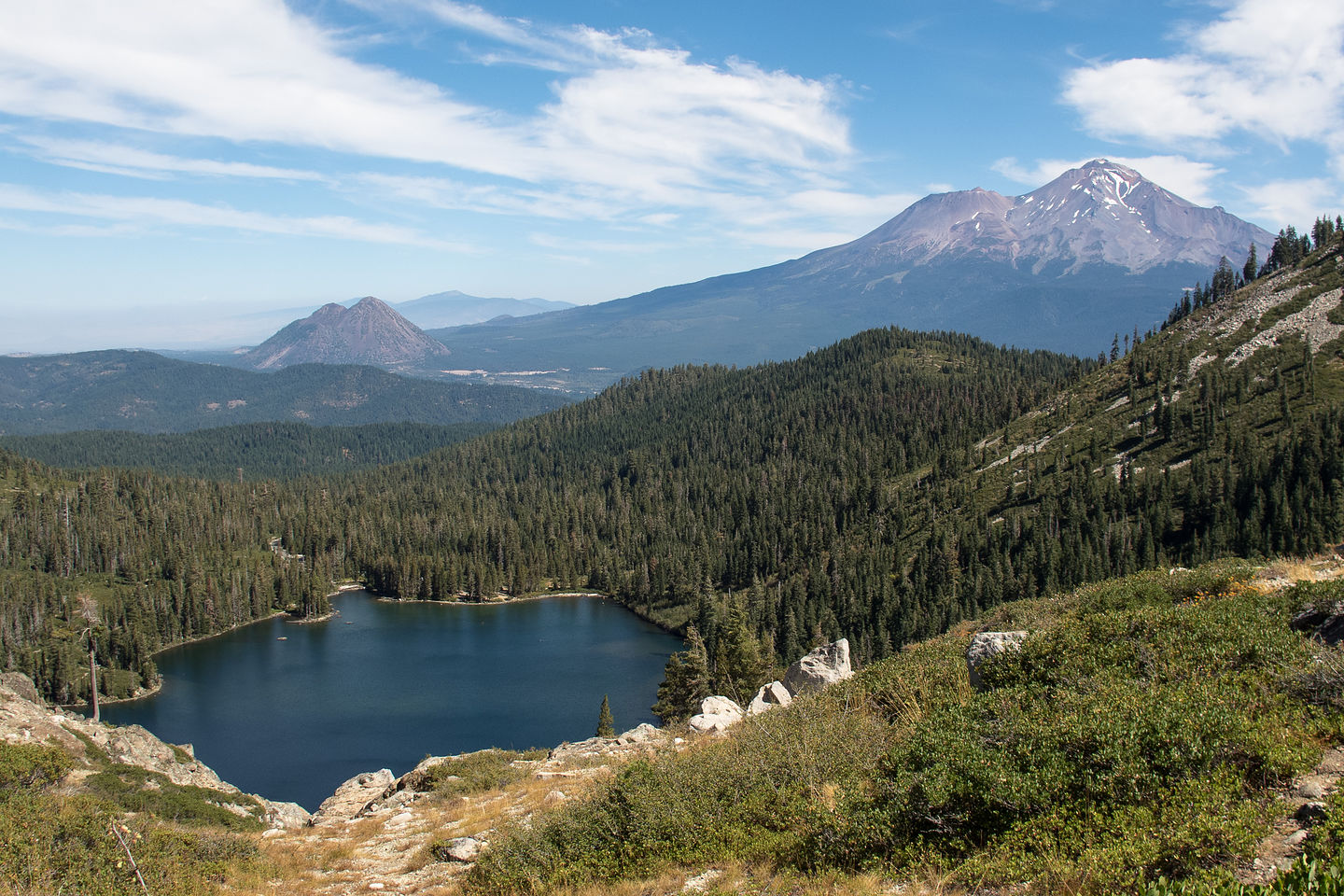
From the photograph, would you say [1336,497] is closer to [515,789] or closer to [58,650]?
[515,789]

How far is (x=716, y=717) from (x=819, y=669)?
548cm

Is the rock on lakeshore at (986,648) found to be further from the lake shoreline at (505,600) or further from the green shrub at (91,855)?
the lake shoreline at (505,600)

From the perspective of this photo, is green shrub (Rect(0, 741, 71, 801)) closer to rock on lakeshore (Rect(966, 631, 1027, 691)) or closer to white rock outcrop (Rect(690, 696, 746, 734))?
white rock outcrop (Rect(690, 696, 746, 734))

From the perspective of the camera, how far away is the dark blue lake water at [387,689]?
87.9 metres

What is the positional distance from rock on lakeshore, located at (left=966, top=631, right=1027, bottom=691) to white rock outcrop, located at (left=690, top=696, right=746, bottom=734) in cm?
1118

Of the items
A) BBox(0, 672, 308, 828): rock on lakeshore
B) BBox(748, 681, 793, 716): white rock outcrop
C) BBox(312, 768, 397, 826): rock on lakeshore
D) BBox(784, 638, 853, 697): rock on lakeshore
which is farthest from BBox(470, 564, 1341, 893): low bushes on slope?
BBox(0, 672, 308, 828): rock on lakeshore

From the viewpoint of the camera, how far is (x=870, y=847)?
49.3ft

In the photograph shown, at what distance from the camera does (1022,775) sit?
14.3 meters

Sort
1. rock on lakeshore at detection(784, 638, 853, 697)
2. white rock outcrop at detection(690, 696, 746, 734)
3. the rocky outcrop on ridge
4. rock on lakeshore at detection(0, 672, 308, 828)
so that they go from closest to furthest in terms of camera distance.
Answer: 1. white rock outcrop at detection(690, 696, 746, 734)
2. the rocky outcrop on ridge
3. rock on lakeshore at detection(784, 638, 853, 697)
4. rock on lakeshore at detection(0, 672, 308, 828)

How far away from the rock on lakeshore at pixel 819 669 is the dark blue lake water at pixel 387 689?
53736 mm

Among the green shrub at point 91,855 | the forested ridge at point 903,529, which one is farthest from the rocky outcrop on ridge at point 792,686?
the forested ridge at point 903,529

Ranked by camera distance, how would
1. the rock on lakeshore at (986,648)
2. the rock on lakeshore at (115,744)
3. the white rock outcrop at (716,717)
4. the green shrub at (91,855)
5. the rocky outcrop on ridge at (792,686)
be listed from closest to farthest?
1. the green shrub at (91,855)
2. the rock on lakeshore at (986,648)
3. the white rock outcrop at (716,717)
4. the rocky outcrop on ridge at (792,686)
5. the rock on lakeshore at (115,744)

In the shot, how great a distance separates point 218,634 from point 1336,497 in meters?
176

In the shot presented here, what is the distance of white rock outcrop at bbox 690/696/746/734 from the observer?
31752mm
